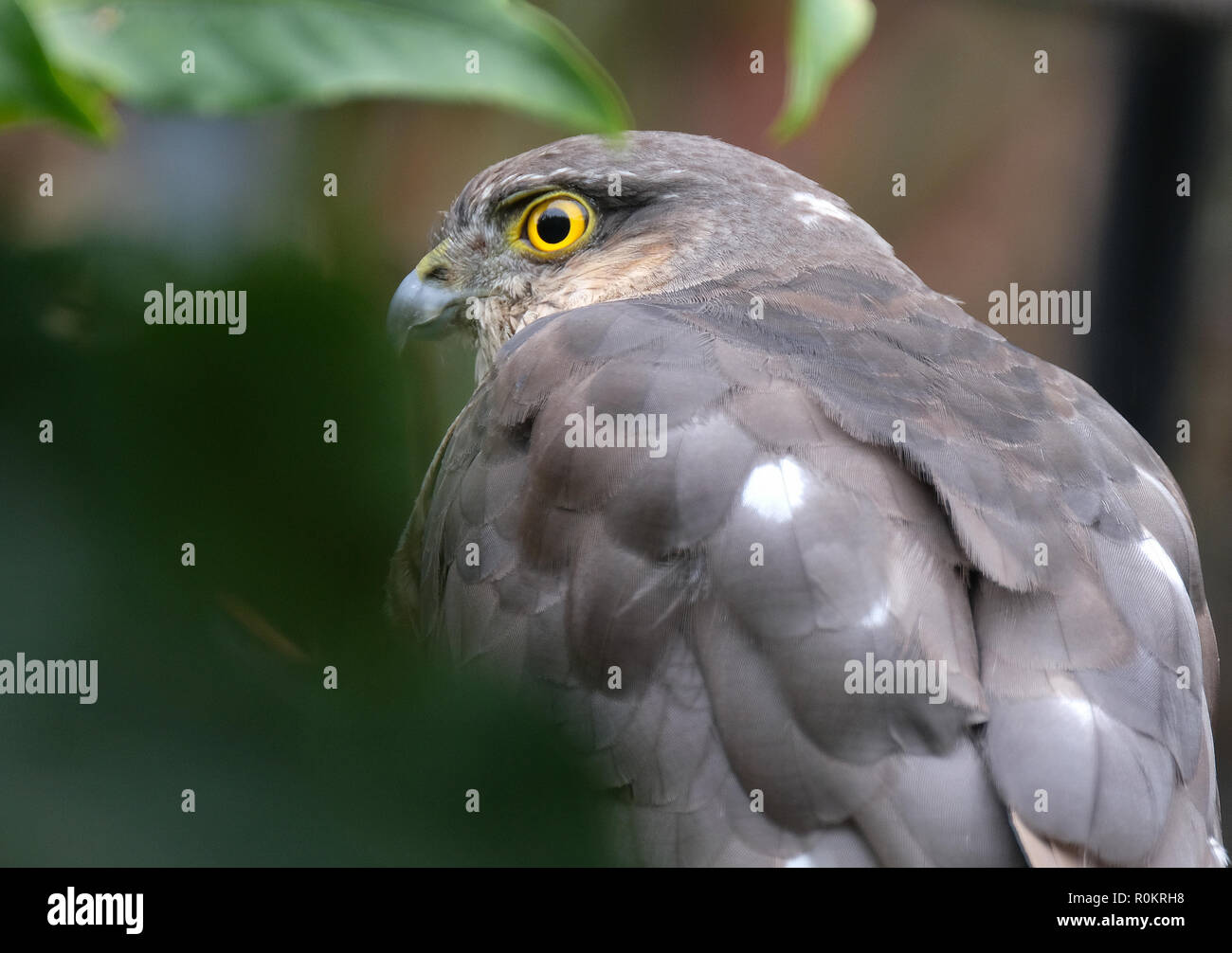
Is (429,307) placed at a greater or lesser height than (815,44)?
greater

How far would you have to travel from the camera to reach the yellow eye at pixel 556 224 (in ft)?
9.39

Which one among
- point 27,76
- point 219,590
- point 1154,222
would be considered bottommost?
point 219,590

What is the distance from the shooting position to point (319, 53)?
0.44 meters

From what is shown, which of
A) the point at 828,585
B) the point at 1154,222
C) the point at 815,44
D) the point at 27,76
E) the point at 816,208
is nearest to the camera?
the point at 27,76

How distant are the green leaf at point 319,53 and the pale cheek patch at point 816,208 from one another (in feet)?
7.97

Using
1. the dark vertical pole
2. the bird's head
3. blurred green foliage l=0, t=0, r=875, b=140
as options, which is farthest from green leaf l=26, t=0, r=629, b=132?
the dark vertical pole

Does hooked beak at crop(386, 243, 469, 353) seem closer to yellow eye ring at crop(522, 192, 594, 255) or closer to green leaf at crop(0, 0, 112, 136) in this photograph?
yellow eye ring at crop(522, 192, 594, 255)

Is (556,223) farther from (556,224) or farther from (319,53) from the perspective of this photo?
(319,53)

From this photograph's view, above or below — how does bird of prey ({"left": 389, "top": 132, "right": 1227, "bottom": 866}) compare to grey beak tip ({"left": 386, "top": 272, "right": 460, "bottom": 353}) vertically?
below

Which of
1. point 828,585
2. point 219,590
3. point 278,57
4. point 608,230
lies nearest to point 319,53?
point 278,57

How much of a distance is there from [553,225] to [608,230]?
0.45 ft

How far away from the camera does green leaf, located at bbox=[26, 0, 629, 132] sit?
0.42m

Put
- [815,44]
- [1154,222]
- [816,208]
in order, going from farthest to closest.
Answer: [1154,222] → [816,208] → [815,44]

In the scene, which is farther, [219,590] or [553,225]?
[553,225]
